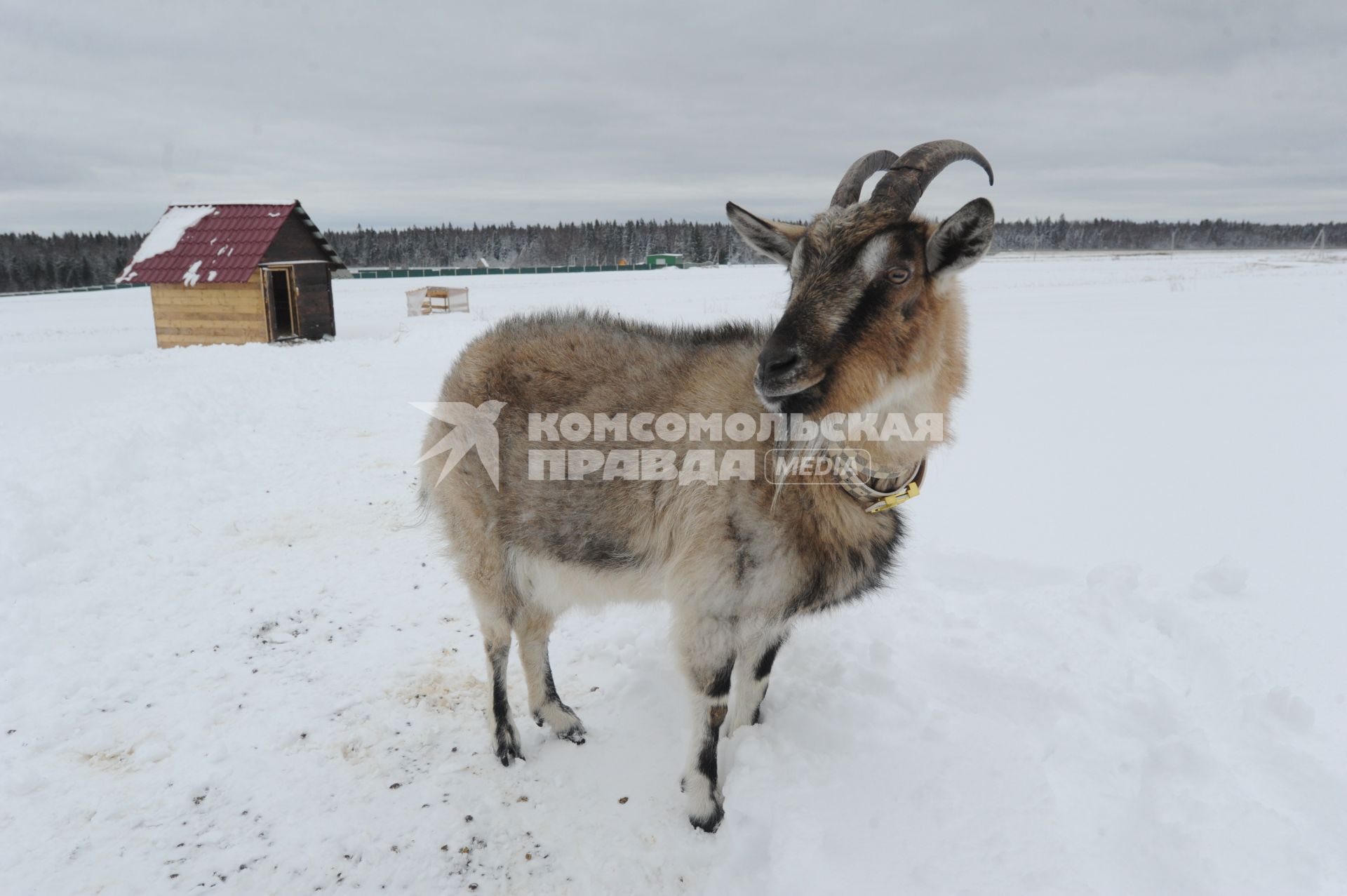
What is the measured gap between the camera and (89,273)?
8094 centimetres

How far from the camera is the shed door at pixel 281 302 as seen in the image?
1969 centimetres

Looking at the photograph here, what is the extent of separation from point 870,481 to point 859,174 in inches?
58.7

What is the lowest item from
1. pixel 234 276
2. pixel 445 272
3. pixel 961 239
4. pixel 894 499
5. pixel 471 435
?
pixel 894 499

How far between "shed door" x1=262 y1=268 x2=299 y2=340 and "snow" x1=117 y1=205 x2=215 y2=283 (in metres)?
2.95

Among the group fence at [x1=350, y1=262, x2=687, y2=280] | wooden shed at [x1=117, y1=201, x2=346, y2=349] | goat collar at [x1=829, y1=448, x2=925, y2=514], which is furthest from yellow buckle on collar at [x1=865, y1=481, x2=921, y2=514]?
fence at [x1=350, y1=262, x2=687, y2=280]

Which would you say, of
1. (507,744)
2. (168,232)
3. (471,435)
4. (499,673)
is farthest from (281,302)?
(507,744)

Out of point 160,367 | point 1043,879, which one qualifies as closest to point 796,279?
point 1043,879

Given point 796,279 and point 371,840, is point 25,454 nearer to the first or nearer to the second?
point 371,840

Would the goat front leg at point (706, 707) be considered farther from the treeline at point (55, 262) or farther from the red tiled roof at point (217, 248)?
the treeline at point (55, 262)

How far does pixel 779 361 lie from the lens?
2.49 m

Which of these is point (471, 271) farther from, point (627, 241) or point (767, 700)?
point (767, 700)

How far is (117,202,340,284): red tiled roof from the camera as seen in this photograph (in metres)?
19.4

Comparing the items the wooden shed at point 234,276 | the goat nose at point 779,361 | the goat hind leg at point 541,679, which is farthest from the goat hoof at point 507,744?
the wooden shed at point 234,276

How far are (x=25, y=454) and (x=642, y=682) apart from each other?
7056 millimetres
